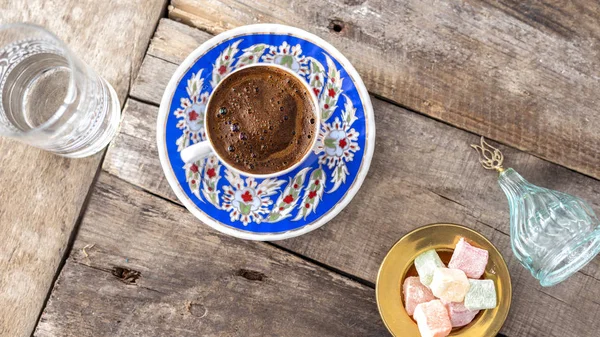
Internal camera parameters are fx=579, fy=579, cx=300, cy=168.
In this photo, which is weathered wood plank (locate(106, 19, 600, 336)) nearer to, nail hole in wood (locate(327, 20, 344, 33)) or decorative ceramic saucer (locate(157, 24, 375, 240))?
decorative ceramic saucer (locate(157, 24, 375, 240))

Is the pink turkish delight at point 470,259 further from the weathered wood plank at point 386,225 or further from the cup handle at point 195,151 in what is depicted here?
the cup handle at point 195,151

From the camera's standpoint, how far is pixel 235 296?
5.04 ft

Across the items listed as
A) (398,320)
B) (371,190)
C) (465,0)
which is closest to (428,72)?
(465,0)

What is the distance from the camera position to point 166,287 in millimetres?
1534

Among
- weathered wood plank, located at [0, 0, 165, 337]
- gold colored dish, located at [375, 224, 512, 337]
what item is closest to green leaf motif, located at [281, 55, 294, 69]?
weathered wood plank, located at [0, 0, 165, 337]

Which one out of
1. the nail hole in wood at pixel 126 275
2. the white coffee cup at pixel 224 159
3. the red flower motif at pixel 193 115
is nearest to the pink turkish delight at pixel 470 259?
the white coffee cup at pixel 224 159

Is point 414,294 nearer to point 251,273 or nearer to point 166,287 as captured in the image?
point 251,273

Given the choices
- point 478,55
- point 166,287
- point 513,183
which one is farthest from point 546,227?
point 166,287

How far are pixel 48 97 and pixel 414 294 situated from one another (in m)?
1.04

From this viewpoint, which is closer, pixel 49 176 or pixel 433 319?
pixel 433 319

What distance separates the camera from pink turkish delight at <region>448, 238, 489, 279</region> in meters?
1.41

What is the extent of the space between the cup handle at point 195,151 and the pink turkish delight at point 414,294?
1.96 ft

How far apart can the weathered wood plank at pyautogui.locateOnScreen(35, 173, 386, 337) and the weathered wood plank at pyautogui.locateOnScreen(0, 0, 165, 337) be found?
0.24ft

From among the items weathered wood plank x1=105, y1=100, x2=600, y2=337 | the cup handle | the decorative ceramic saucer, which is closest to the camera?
the cup handle
